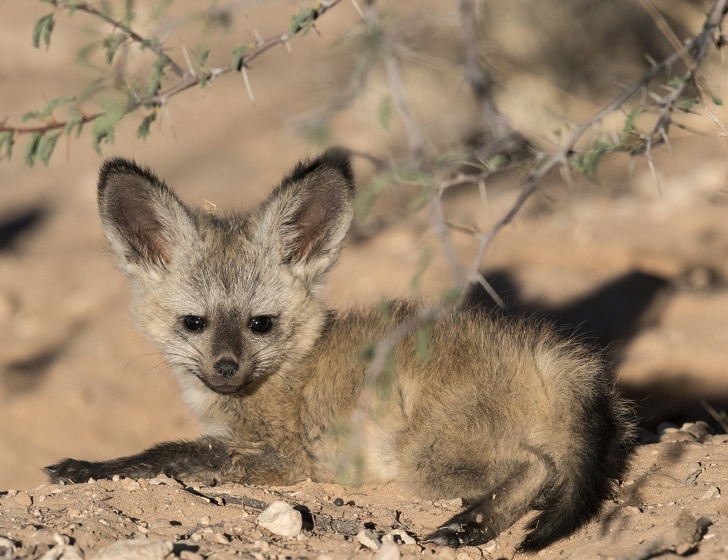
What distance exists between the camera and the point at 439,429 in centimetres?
421

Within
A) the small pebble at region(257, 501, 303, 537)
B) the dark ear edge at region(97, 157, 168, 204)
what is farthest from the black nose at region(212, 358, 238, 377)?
the dark ear edge at region(97, 157, 168, 204)

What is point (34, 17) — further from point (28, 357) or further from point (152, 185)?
point (152, 185)

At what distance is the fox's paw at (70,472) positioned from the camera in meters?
4.35

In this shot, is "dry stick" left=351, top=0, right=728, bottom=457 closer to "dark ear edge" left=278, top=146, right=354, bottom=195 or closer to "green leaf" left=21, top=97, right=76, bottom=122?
"dark ear edge" left=278, top=146, right=354, bottom=195

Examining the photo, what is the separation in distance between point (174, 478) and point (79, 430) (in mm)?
3010

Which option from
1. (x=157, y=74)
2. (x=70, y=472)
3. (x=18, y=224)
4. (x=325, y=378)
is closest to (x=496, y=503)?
(x=325, y=378)

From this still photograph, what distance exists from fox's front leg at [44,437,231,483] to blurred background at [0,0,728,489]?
111 cm

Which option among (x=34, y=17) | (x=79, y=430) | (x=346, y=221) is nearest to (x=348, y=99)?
(x=346, y=221)

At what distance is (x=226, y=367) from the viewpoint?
4.50m

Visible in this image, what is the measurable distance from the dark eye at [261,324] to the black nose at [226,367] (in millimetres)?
367

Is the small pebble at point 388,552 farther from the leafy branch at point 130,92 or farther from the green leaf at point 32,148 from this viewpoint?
the green leaf at point 32,148

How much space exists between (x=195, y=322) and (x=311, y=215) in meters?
0.90

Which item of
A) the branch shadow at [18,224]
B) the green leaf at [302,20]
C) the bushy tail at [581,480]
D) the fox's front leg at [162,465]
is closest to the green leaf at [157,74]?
the green leaf at [302,20]

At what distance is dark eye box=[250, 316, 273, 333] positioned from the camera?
4852 millimetres
